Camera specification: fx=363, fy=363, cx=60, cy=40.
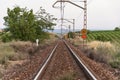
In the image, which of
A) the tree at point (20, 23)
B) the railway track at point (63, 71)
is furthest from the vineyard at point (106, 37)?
the railway track at point (63, 71)

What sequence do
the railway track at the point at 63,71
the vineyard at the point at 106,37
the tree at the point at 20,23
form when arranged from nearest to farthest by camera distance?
the railway track at the point at 63,71
the tree at the point at 20,23
the vineyard at the point at 106,37

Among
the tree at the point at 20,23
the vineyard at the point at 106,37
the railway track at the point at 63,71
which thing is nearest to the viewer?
the railway track at the point at 63,71

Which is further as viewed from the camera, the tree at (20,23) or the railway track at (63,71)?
the tree at (20,23)

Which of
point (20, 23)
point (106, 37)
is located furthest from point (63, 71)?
point (106, 37)

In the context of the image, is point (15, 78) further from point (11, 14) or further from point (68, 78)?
point (11, 14)

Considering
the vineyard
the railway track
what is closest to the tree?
the vineyard

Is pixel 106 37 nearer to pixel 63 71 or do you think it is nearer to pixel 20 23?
pixel 20 23

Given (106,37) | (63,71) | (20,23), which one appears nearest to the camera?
(63,71)

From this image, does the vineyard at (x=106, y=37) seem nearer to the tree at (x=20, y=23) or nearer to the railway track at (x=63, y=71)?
the tree at (x=20, y=23)

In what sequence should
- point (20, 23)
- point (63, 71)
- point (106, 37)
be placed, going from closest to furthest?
point (63, 71), point (20, 23), point (106, 37)

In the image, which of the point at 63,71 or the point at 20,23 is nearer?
the point at 63,71

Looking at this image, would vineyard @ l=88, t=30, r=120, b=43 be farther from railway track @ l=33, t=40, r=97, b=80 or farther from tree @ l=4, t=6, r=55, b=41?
railway track @ l=33, t=40, r=97, b=80

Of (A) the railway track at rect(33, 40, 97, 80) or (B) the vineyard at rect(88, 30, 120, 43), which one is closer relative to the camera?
(A) the railway track at rect(33, 40, 97, 80)

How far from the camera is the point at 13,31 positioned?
65062 millimetres
